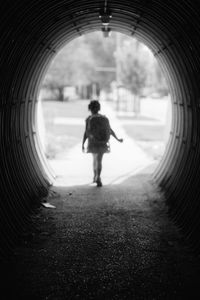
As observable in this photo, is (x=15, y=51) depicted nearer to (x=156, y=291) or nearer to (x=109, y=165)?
(x=156, y=291)

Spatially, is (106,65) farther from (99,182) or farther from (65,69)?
(99,182)

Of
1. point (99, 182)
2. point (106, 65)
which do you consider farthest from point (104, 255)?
point (106, 65)

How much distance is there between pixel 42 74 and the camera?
33.2 feet

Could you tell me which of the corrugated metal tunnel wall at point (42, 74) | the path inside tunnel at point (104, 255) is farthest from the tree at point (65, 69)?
the path inside tunnel at point (104, 255)

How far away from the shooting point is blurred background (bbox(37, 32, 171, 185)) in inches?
635

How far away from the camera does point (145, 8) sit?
24.3 ft

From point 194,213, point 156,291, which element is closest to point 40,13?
point 194,213

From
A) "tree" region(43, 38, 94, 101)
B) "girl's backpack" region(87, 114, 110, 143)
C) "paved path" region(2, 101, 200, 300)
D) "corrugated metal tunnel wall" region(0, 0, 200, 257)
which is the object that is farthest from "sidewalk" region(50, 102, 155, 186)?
"tree" region(43, 38, 94, 101)

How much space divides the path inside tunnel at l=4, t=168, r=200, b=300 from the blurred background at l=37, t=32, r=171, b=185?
399 cm

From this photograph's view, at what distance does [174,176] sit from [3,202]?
3779 mm

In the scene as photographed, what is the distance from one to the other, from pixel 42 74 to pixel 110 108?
35.7 m

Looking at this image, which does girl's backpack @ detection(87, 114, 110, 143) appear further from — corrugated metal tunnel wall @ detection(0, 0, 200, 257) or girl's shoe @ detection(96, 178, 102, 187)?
corrugated metal tunnel wall @ detection(0, 0, 200, 257)

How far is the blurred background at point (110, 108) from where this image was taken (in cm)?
1614

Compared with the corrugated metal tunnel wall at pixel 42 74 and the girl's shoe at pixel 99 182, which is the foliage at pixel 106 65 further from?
the girl's shoe at pixel 99 182
